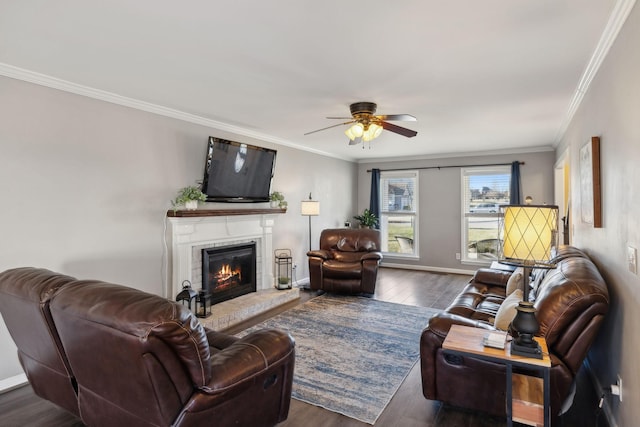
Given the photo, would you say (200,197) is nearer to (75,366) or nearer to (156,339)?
(75,366)

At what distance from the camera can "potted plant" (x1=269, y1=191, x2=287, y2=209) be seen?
17.5 feet

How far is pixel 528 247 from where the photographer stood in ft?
6.07

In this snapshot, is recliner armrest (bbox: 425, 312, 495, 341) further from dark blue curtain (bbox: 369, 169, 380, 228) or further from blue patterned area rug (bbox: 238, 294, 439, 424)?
dark blue curtain (bbox: 369, 169, 380, 228)

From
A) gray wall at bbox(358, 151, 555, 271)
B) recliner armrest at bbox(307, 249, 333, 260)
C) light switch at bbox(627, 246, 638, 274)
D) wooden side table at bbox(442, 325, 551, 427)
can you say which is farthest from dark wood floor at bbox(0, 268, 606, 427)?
gray wall at bbox(358, 151, 555, 271)

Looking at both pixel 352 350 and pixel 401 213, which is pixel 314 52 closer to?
pixel 352 350

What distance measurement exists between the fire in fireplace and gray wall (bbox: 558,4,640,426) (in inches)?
148

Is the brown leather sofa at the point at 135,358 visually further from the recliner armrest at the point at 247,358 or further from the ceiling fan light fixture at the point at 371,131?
the ceiling fan light fixture at the point at 371,131

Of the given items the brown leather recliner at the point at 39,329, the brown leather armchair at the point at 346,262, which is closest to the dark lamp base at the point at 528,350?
the brown leather recliner at the point at 39,329

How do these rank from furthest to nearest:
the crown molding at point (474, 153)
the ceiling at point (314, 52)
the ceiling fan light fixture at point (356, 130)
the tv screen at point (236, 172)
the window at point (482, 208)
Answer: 1. the window at point (482, 208)
2. the crown molding at point (474, 153)
3. the tv screen at point (236, 172)
4. the ceiling fan light fixture at point (356, 130)
5. the ceiling at point (314, 52)

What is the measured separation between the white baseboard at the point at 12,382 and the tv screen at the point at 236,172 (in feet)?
7.67

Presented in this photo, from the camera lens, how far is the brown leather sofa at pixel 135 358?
56.7 inches

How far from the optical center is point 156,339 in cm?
139

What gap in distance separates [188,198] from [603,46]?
12.6 feet

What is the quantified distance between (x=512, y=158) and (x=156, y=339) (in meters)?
6.88
